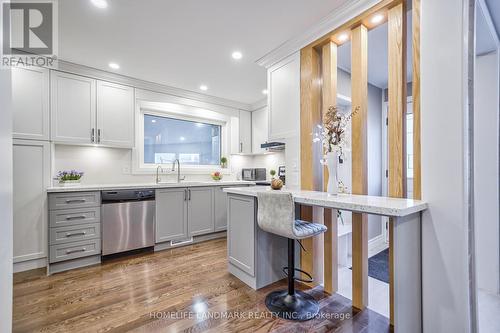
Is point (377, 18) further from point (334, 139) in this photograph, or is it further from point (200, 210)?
point (200, 210)

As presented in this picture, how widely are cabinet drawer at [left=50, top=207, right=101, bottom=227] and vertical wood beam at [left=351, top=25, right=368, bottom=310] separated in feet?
9.66

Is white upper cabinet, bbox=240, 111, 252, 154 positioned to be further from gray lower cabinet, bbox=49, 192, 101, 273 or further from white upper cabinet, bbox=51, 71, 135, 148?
gray lower cabinet, bbox=49, 192, 101, 273

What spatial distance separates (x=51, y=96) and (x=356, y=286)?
396cm

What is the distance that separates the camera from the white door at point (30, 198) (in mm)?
2529

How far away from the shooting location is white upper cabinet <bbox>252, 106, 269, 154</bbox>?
14.7 ft

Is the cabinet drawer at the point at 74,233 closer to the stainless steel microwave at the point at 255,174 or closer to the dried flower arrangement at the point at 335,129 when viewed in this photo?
the stainless steel microwave at the point at 255,174

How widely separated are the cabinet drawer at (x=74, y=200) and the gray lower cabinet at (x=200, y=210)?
1.23 metres

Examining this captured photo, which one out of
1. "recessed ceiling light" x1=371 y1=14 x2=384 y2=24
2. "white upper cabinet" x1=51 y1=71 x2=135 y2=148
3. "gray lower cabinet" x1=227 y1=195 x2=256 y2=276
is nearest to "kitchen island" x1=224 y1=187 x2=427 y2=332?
"gray lower cabinet" x1=227 y1=195 x2=256 y2=276

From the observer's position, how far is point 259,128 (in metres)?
4.64

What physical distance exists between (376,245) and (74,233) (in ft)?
13.2

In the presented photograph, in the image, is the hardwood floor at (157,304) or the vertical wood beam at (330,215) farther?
the vertical wood beam at (330,215)

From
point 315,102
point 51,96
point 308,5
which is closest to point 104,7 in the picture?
point 51,96

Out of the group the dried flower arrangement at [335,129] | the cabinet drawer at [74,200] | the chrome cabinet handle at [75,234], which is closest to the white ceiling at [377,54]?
the dried flower arrangement at [335,129]

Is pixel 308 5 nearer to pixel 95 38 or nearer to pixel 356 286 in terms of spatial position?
pixel 95 38
